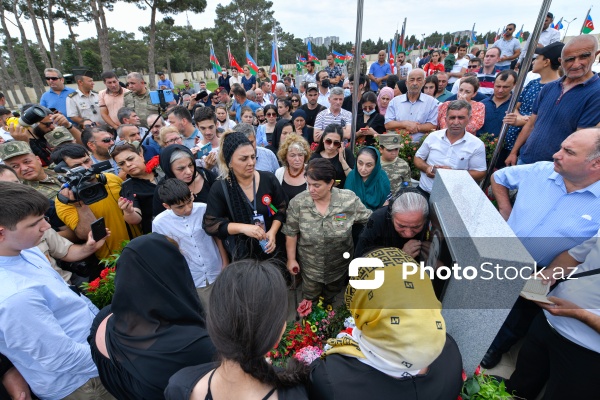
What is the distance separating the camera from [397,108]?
4953 millimetres

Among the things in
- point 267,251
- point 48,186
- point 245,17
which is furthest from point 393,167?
point 245,17

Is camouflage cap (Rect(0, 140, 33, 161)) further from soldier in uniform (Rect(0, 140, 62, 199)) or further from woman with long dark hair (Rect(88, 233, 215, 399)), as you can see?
woman with long dark hair (Rect(88, 233, 215, 399))

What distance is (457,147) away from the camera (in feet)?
11.1

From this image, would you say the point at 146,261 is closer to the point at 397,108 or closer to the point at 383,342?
the point at 383,342

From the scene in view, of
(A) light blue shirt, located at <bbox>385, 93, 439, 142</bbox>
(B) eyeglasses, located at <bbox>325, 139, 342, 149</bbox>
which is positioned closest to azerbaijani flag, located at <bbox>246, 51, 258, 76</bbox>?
(A) light blue shirt, located at <bbox>385, 93, 439, 142</bbox>

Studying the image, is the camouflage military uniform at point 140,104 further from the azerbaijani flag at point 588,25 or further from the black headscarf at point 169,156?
the azerbaijani flag at point 588,25

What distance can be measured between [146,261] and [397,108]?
4.73 m

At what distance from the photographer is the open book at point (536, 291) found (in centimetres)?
183

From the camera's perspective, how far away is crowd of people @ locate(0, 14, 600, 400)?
1.12m

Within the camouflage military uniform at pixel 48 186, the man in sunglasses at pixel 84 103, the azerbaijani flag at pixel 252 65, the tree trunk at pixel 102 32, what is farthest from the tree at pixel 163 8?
the camouflage military uniform at pixel 48 186

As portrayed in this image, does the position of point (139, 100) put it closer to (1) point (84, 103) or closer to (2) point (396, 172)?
(1) point (84, 103)

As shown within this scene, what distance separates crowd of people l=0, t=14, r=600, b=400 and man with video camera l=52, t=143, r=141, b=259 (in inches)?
0.6

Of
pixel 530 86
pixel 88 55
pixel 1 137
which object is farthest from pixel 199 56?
pixel 530 86

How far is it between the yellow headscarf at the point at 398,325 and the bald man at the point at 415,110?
3895 mm
